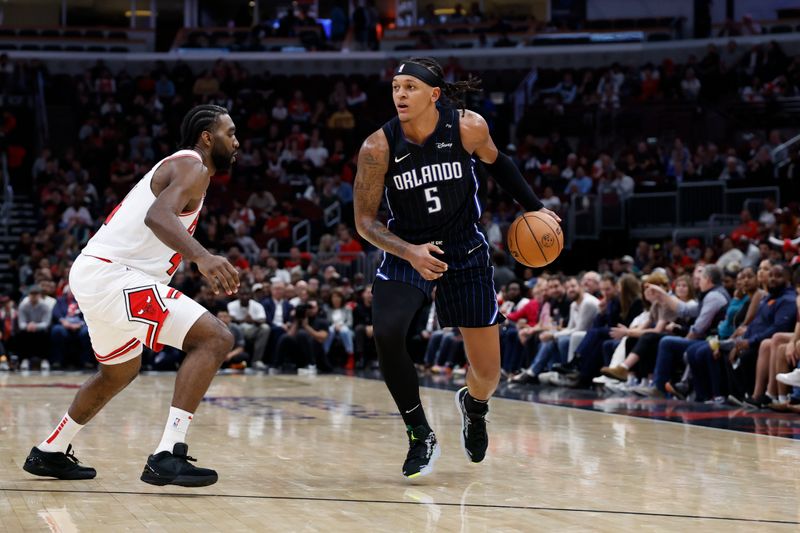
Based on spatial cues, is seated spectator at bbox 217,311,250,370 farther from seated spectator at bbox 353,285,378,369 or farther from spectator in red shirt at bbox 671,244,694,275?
spectator in red shirt at bbox 671,244,694,275

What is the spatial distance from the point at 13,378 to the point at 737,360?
8.57 meters

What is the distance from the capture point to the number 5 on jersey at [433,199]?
5.47 m

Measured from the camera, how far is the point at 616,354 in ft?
37.8

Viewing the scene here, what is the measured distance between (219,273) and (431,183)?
4.40 feet

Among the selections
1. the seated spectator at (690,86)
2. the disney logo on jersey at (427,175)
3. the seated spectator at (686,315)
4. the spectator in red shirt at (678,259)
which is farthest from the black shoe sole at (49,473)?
the seated spectator at (690,86)

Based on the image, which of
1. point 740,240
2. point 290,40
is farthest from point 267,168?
point 740,240

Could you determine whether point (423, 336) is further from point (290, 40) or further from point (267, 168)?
point (290, 40)

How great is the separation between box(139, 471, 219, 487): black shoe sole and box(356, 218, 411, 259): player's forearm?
1345 mm

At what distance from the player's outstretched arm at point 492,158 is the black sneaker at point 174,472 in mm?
2029

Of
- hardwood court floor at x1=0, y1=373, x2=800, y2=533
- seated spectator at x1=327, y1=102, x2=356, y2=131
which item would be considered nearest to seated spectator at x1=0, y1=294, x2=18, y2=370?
hardwood court floor at x1=0, y1=373, x2=800, y2=533

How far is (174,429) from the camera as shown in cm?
486

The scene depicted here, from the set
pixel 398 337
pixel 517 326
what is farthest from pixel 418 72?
pixel 517 326

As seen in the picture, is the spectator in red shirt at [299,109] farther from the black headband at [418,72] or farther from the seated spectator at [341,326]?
the black headband at [418,72]

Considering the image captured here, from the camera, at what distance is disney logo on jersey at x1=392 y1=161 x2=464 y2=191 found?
5465mm
